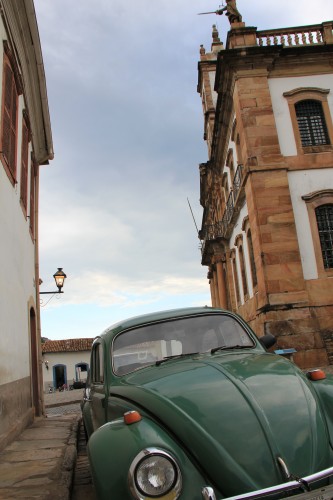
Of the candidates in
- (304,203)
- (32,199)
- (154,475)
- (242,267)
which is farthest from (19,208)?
(242,267)

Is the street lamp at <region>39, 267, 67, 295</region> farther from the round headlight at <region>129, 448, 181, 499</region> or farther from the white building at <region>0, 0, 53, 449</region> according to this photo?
the round headlight at <region>129, 448, 181, 499</region>

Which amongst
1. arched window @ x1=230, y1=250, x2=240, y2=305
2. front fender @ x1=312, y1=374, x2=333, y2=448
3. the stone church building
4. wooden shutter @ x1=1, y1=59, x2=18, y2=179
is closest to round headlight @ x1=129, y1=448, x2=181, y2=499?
front fender @ x1=312, y1=374, x2=333, y2=448

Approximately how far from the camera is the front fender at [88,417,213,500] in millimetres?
2189

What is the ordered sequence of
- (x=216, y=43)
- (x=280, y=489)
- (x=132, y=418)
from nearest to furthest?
(x=280, y=489) < (x=132, y=418) < (x=216, y=43)

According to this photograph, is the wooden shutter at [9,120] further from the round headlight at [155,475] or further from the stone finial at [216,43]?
the stone finial at [216,43]

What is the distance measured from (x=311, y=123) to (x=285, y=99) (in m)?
1.27

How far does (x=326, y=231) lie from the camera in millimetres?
14102

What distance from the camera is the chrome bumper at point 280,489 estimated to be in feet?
6.66

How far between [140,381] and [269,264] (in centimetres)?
1098

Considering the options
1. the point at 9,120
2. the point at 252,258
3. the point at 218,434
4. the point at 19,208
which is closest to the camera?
the point at 218,434

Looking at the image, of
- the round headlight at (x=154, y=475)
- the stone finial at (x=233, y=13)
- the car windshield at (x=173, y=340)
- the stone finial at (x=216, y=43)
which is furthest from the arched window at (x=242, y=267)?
the stone finial at (x=216, y=43)

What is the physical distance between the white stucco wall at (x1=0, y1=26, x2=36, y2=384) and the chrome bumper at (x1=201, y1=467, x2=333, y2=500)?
514 cm

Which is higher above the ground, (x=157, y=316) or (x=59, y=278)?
(x=59, y=278)

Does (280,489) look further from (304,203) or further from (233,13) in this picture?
(233,13)
